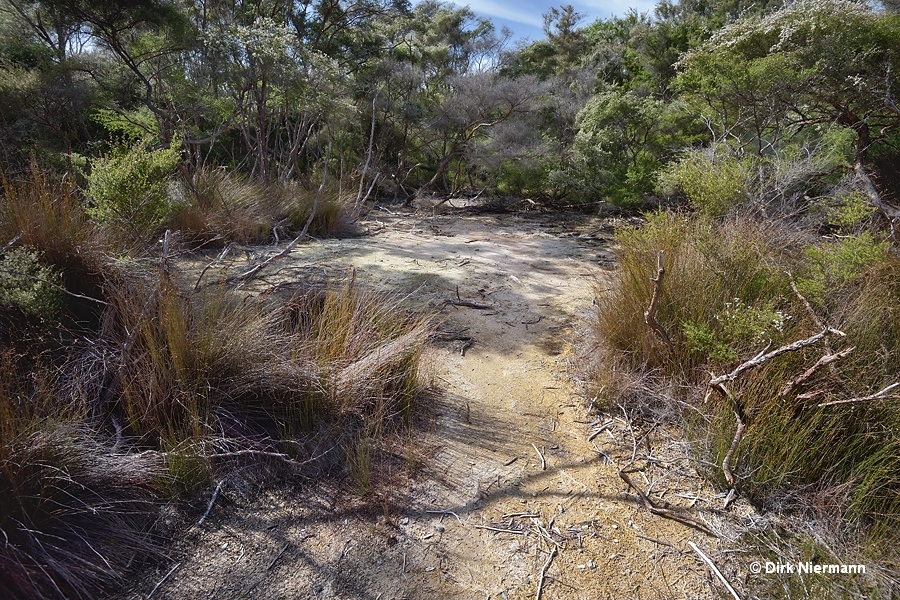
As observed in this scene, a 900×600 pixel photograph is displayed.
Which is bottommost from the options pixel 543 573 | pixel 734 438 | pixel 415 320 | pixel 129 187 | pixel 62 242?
pixel 543 573

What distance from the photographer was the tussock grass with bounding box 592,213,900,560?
1.90 meters

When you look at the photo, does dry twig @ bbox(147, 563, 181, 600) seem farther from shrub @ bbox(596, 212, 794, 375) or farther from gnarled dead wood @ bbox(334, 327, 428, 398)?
shrub @ bbox(596, 212, 794, 375)

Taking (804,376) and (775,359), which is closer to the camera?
(804,376)

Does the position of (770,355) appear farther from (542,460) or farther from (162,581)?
(162,581)

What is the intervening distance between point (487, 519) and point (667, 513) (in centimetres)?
73

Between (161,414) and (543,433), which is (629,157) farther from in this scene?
(161,414)

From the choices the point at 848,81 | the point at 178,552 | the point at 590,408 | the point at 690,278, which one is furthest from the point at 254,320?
the point at 848,81

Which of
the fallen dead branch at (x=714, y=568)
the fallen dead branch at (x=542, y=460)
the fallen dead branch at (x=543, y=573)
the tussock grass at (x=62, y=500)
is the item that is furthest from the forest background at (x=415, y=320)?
the fallen dead branch at (x=543, y=573)


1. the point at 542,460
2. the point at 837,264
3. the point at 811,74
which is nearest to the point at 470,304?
the point at 542,460

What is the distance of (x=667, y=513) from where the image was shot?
189cm

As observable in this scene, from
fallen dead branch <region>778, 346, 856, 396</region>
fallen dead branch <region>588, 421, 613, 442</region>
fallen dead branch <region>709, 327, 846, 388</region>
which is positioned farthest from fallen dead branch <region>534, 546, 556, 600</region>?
fallen dead branch <region>778, 346, 856, 396</region>

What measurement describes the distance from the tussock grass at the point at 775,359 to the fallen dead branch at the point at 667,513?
0.28m

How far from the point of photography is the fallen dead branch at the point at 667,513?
1839 millimetres

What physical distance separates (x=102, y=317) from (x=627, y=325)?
2810 millimetres
